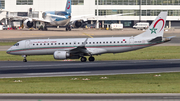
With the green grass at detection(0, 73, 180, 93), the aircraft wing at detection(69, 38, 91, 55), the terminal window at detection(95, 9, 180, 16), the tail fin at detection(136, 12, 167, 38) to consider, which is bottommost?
the green grass at detection(0, 73, 180, 93)

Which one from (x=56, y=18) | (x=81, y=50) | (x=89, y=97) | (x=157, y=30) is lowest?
(x=89, y=97)

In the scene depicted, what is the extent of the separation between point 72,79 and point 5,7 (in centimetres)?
11471

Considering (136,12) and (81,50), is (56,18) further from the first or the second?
(81,50)

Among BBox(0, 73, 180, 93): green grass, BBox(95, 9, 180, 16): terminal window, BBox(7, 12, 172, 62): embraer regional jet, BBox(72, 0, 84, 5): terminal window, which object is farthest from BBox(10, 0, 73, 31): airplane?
BBox(0, 73, 180, 93): green grass

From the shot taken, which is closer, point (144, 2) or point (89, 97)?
point (89, 97)

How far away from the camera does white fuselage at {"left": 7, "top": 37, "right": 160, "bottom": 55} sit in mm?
42000

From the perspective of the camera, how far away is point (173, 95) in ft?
62.4

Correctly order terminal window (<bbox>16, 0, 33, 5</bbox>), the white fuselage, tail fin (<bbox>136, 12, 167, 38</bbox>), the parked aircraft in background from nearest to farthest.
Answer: the white fuselage → tail fin (<bbox>136, 12, 167, 38</bbox>) → the parked aircraft in background → terminal window (<bbox>16, 0, 33, 5</bbox>)

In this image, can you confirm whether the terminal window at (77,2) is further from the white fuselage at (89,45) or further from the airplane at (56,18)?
the white fuselage at (89,45)

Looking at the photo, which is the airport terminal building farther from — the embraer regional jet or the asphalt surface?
the asphalt surface

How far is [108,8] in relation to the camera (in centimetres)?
13862

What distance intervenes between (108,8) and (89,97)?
→ 401 feet

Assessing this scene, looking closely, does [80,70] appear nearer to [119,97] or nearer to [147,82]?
[147,82]

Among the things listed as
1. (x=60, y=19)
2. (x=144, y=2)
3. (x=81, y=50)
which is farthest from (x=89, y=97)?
(x=144, y=2)
